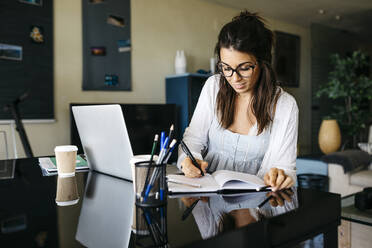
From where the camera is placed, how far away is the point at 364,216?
1.75 metres

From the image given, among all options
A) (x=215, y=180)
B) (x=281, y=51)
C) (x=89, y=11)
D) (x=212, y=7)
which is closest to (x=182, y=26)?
(x=212, y=7)

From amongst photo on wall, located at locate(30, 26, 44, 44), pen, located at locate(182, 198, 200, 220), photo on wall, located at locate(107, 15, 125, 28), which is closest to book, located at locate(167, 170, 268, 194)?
pen, located at locate(182, 198, 200, 220)

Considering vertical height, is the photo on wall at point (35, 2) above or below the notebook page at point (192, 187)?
above

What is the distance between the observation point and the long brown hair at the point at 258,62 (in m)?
1.27

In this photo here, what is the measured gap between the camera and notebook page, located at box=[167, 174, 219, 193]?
88cm

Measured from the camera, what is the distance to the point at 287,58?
5.96 m

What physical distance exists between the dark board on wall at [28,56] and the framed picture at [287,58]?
3.77 metres

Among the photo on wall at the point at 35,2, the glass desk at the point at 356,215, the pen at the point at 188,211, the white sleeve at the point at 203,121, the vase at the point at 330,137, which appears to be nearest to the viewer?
the pen at the point at 188,211

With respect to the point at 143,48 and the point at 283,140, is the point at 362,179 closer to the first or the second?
the point at 283,140

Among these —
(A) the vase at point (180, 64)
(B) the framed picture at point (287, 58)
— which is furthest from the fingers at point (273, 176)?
(B) the framed picture at point (287, 58)

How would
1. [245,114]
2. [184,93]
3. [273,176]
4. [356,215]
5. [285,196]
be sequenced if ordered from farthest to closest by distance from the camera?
1. [184,93]
2. [356,215]
3. [245,114]
4. [273,176]
5. [285,196]

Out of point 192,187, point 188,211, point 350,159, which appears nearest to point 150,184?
point 188,211

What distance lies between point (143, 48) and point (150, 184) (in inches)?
144

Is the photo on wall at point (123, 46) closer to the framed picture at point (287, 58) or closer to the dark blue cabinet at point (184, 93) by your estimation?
the dark blue cabinet at point (184, 93)
